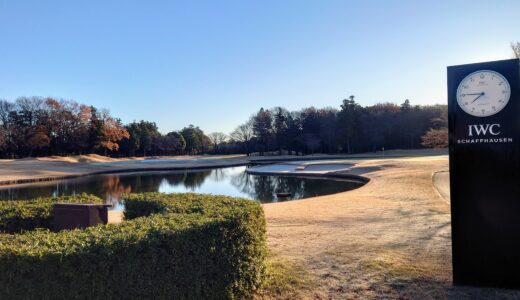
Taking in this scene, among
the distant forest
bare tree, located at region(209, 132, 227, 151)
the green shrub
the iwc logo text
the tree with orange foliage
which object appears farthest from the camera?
bare tree, located at region(209, 132, 227, 151)

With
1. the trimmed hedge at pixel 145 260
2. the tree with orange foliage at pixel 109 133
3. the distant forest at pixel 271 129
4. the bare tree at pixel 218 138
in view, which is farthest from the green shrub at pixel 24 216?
the bare tree at pixel 218 138

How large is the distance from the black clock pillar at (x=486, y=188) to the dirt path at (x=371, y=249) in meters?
0.26

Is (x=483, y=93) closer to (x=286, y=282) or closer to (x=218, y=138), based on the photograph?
(x=286, y=282)

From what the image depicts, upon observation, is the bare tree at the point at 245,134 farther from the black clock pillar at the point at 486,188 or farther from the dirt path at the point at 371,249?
the black clock pillar at the point at 486,188

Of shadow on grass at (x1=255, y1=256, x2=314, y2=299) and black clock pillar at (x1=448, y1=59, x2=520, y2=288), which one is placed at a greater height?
black clock pillar at (x1=448, y1=59, x2=520, y2=288)

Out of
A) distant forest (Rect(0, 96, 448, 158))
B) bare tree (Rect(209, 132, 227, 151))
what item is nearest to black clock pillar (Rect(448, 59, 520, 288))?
distant forest (Rect(0, 96, 448, 158))

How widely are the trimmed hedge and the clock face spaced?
2.87m

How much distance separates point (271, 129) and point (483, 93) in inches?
2773

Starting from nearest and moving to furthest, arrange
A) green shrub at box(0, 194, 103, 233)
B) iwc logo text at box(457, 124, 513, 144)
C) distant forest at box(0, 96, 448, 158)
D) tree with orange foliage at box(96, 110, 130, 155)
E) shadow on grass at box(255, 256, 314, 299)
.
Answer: shadow on grass at box(255, 256, 314, 299) < iwc logo text at box(457, 124, 513, 144) < green shrub at box(0, 194, 103, 233) < distant forest at box(0, 96, 448, 158) < tree with orange foliage at box(96, 110, 130, 155)

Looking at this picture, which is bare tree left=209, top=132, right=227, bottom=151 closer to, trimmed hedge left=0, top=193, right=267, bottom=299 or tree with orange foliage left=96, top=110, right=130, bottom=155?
tree with orange foliage left=96, top=110, right=130, bottom=155

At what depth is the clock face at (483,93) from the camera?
14.6 ft

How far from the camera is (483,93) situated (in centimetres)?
452

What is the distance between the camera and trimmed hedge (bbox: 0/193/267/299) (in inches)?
118

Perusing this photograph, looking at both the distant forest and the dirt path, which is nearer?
the dirt path
